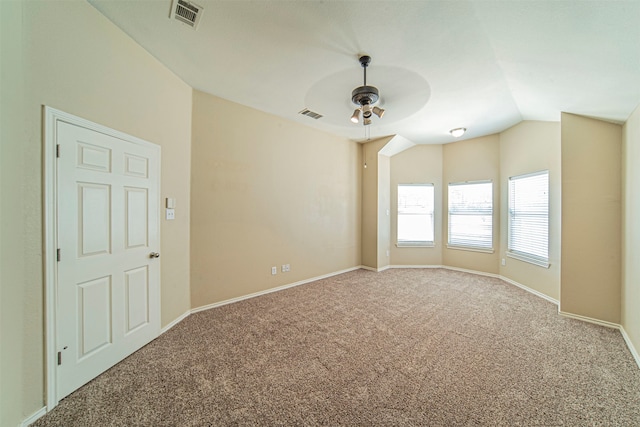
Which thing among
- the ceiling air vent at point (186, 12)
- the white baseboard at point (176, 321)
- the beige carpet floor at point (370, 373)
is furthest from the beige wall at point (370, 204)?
the ceiling air vent at point (186, 12)

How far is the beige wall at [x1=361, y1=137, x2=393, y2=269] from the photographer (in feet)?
16.9

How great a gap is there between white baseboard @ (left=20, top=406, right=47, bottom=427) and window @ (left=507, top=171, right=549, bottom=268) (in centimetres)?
574

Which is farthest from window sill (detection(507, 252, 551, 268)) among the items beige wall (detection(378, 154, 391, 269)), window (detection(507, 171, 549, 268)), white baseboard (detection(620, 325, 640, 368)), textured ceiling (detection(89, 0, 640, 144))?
beige wall (detection(378, 154, 391, 269))

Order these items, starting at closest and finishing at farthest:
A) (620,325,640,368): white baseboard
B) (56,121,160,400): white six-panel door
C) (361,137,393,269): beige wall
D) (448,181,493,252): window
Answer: (56,121,160,400): white six-panel door < (620,325,640,368): white baseboard < (448,181,493,252): window < (361,137,393,269): beige wall

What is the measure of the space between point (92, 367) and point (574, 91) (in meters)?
5.24

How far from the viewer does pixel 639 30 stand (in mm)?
1526

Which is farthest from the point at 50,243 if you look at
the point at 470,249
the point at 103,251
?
the point at 470,249

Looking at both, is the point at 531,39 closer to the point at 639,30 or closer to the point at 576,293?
the point at 639,30

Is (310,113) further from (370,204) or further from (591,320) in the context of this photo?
(591,320)

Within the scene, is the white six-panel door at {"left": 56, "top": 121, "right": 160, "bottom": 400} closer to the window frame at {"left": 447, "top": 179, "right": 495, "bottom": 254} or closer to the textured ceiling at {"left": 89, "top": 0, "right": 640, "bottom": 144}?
the textured ceiling at {"left": 89, "top": 0, "right": 640, "bottom": 144}

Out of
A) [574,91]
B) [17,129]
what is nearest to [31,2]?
[17,129]

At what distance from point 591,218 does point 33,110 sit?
5449 millimetres

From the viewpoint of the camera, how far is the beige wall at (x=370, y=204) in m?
5.15

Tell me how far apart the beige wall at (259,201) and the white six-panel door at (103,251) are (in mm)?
703
